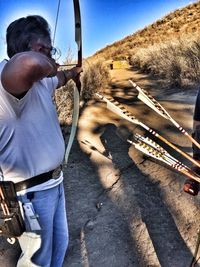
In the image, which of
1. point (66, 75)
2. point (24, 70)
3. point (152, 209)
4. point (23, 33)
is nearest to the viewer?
point (24, 70)

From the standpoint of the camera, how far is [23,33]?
1.54 meters

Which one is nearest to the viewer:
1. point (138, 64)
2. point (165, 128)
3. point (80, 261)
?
point (80, 261)

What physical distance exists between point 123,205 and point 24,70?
236 centimetres

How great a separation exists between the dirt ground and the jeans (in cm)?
92

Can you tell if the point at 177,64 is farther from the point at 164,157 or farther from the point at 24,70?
the point at 24,70

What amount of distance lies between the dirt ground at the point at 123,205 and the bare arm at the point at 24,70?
180 cm

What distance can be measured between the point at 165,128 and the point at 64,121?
1.46m

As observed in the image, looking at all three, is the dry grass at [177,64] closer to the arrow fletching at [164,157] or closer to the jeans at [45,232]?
the arrow fletching at [164,157]

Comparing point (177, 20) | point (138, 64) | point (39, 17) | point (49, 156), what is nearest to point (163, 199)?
point (49, 156)

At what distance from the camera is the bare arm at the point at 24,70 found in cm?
125

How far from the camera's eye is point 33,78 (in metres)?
1.28

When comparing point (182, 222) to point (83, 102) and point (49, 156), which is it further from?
point (83, 102)

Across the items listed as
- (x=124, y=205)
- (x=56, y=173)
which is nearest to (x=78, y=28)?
(x=56, y=173)

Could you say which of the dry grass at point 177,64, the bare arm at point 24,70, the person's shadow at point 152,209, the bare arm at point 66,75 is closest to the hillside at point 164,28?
the dry grass at point 177,64
